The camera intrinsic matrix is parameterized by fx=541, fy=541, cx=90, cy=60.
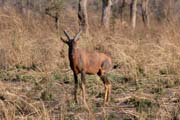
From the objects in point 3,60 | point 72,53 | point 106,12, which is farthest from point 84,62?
point 106,12

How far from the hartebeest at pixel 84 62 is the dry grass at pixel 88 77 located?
23 cm

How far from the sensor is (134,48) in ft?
31.3

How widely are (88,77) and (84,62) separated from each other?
179 cm

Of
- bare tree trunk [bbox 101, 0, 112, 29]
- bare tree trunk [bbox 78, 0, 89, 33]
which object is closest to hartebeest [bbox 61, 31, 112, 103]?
bare tree trunk [bbox 78, 0, 89, 33]

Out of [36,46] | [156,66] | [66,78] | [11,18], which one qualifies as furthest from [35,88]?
[11,18]

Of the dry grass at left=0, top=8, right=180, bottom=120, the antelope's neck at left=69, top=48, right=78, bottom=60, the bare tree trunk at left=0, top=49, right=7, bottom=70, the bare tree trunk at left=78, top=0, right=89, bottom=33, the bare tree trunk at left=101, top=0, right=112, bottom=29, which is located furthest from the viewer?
the bare tree trunk at left=101, top=0, right=112, bottom=29

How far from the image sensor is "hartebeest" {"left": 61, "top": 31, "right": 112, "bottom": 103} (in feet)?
19.9

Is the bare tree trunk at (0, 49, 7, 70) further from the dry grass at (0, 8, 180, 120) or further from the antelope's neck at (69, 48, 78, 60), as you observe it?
the antelope's neck at (69, 48, 78, 60)

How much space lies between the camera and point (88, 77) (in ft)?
26.2

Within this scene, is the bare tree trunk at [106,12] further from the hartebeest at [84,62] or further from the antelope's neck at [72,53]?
the antelope's neck at [72,53]

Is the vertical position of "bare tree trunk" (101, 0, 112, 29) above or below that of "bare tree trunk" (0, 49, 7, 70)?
above

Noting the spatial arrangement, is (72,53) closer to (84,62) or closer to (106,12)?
(84,62)

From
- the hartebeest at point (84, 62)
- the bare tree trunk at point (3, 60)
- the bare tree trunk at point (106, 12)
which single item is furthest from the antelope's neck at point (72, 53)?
the bare tree trunk at point (106, 12)

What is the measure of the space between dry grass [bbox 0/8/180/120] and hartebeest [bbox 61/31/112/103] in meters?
0.23
